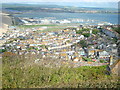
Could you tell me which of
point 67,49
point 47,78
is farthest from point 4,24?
point 47,78

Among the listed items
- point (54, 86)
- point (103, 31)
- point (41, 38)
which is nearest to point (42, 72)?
point (54, 86)

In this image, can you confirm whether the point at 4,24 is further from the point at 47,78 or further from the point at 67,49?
the point at 47,78

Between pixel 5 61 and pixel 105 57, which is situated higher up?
pixel 5 61

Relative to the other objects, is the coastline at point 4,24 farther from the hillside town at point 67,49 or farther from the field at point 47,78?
the field at point 47,78

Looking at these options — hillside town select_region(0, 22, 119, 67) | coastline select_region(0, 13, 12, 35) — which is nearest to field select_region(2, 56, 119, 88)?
hillside town select_region(0, 22, 119, 67)

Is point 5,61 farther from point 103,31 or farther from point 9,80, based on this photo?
point 103,31

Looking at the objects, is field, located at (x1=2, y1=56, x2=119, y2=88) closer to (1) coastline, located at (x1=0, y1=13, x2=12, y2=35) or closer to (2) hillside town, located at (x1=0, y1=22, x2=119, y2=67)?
(2) hillside town, located at (x1=0, y1=22, x2=119, y2=67)

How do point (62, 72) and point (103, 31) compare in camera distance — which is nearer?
point (62, 72)

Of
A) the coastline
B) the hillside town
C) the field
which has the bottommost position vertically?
the hillside town

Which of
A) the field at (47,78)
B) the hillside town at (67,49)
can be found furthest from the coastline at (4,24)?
the field at (47,78)
